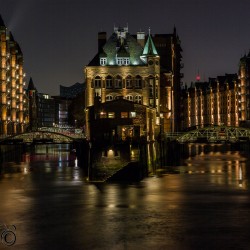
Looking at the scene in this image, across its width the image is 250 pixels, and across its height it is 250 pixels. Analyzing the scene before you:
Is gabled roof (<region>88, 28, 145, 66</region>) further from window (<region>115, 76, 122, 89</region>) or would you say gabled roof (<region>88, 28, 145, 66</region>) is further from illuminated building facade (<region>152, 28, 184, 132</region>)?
illuminated building facade (<region>152, 28, 184, 132</region>)

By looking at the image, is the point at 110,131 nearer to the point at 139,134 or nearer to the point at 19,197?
the point at 139,134

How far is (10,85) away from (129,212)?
Answer: 99.1 metres

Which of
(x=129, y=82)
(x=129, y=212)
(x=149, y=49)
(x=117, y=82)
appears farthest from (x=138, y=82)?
(x=129, y=212)

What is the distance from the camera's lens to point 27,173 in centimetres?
8769

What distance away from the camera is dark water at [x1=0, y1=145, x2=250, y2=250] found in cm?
4072

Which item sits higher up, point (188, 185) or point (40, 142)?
point (40, 142)

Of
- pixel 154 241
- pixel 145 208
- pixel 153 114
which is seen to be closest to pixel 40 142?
pixel 153 114

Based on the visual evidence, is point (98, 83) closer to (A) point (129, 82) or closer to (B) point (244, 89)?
(A) point (129, 82)

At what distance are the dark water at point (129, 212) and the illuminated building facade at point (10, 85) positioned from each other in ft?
180

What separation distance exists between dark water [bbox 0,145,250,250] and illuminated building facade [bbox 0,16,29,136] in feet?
180

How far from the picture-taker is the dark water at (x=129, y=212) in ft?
134

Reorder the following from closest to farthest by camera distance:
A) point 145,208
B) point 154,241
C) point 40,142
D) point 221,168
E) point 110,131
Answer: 1. point 154,241
2. point 145,208
3. point 110,131
4. point 221,168
5. point 40,142

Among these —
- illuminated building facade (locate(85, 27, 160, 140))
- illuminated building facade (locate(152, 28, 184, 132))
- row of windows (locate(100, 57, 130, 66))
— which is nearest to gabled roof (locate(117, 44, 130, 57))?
illuminated building facade (locate(85, 27, 160, 140))

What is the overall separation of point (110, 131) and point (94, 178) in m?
14.0
